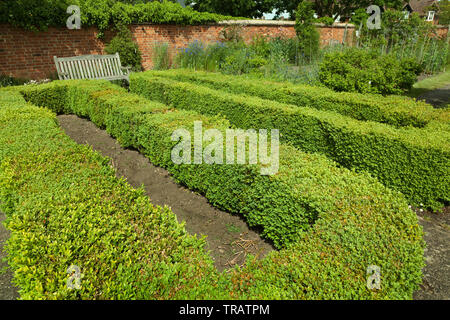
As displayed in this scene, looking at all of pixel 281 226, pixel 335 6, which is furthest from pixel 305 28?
pixel 335 6

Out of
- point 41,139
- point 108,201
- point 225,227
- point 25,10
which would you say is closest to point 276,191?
point 225,227

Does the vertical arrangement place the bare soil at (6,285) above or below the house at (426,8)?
below

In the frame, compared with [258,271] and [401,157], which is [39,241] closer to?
[258,271]

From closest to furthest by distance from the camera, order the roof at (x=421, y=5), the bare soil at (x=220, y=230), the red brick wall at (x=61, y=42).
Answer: the bare soil at (x=220, y=230), the red brick wall at (x=61, y=42), the roof at (x=421, y=5)

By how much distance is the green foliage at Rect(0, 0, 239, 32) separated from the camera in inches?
428

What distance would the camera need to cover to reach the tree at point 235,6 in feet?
78.5

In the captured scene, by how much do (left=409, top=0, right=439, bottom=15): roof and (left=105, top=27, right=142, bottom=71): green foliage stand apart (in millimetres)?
51118

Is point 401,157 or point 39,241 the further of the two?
point 401,157

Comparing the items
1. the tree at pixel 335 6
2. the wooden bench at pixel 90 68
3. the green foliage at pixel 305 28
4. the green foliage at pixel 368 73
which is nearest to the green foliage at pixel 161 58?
the wooden bench at pixel 90 68

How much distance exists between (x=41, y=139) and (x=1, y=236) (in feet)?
4.49

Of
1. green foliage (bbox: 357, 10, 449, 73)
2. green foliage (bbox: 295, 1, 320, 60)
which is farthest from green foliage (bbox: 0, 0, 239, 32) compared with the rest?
green foliage (bbox: 357, 10, 449, 73)

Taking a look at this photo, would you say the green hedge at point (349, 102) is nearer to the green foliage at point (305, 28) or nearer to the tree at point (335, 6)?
the green foliage at point (305, 28)

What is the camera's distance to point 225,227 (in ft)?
12.8

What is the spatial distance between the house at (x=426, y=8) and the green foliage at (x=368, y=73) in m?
46.7
